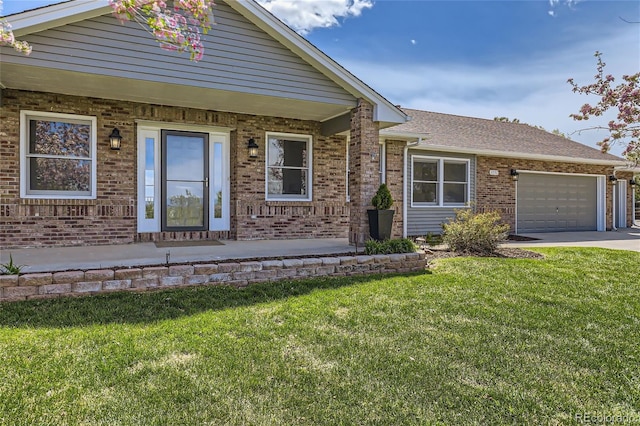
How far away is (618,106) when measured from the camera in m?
5.22

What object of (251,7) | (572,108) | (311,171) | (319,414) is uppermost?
(251,7)

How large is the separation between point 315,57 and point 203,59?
74.4 inches

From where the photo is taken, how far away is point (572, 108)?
21.6 ft

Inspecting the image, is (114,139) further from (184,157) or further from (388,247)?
(388,247)

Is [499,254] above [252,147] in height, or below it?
below

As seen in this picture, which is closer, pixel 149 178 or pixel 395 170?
pixel 149 178

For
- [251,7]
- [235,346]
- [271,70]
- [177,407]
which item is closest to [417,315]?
[235,346]

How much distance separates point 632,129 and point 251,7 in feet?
19.7

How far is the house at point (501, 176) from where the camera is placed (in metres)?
11.4

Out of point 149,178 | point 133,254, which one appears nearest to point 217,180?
point 149,178

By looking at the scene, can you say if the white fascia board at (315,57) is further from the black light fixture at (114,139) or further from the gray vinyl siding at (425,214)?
the gray vinyl siding at (425,214)

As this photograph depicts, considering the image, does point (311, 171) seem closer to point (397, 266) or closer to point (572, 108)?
point (397, 266)

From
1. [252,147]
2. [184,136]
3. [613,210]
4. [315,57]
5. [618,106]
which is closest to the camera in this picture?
[618,106]

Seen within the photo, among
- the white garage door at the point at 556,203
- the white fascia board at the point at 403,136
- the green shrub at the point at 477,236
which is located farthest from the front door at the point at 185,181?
the white garage door at the point at 556,203
